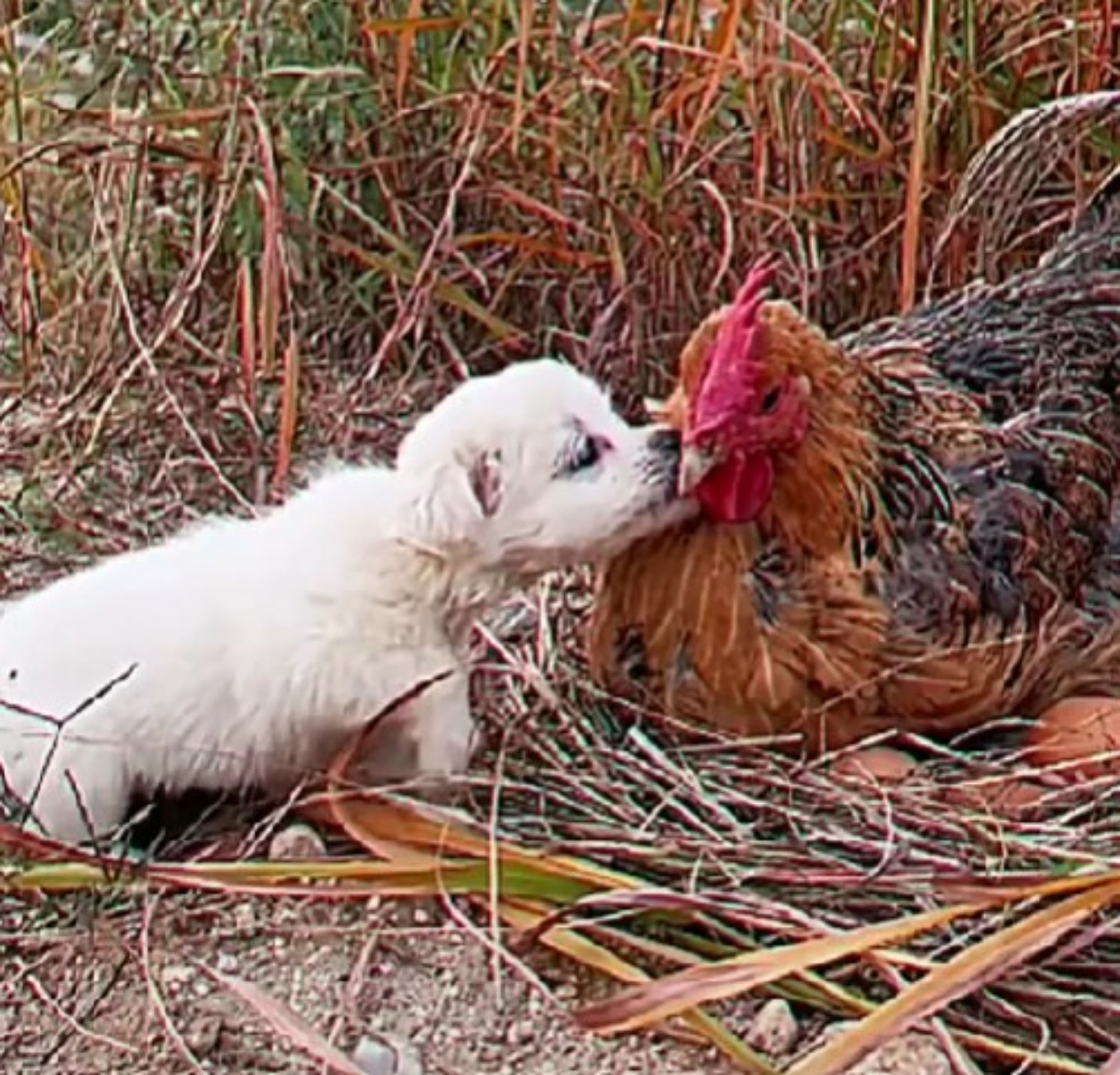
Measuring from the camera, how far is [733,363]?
8.91 feet

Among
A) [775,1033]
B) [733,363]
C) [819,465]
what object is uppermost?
[733,363]

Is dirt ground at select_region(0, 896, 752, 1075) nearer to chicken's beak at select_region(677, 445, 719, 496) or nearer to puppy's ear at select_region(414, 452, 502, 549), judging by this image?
puppy's ear at select_region(414, 452, 502, 549)

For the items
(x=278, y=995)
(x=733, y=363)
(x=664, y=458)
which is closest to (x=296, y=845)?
(x=278, y=995)

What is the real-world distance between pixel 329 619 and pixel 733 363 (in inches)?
20.4

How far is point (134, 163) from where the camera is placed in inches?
138

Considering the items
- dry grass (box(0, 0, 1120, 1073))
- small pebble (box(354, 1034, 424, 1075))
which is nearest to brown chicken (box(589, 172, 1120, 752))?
dry grass (box(0, 0, 1120, 1073))

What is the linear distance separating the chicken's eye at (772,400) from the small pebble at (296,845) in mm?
668

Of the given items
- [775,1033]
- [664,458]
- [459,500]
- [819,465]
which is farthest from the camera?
[819,465]

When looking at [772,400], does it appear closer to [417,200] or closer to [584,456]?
[584,456]

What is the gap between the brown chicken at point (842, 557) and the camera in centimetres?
276

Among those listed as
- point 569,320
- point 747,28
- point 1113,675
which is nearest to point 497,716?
point 1113,675

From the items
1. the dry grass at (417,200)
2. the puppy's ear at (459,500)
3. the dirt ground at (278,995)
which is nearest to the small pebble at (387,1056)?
the dirt ground at (278,995)

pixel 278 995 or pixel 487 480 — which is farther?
pixel 487 480

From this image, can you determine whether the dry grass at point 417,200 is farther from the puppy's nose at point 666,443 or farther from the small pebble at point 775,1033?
the small pebble at point 775,1033
